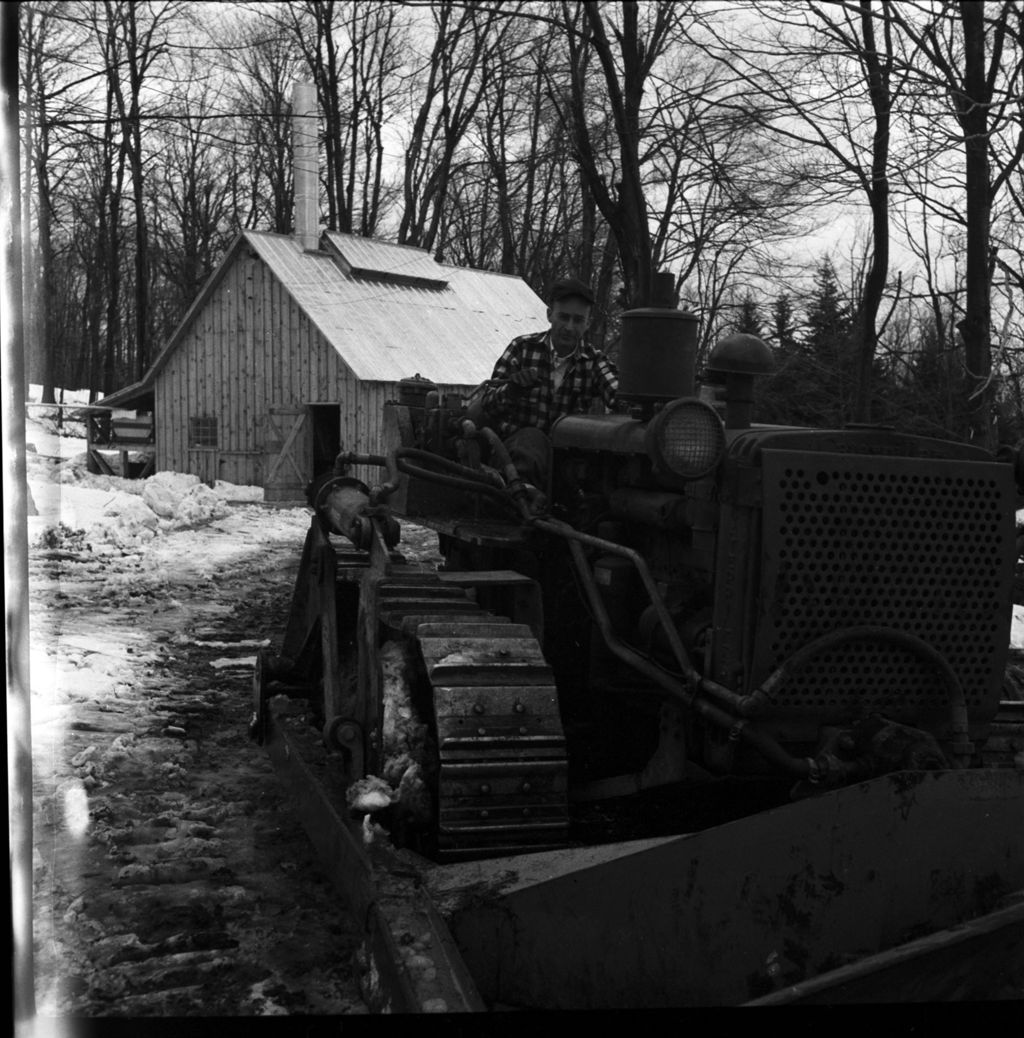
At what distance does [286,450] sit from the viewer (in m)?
21.5

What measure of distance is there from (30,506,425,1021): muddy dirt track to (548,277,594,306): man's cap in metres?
2.32

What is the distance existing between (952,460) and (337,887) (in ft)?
7.22

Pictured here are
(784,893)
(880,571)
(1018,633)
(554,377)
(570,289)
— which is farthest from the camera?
(1018,633)

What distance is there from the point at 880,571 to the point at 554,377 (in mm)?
2218

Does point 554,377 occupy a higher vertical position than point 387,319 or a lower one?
lower

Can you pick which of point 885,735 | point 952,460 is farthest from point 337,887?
point 952,460

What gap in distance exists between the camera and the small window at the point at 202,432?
2230 cm

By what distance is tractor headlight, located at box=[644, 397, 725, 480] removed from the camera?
10.4ft

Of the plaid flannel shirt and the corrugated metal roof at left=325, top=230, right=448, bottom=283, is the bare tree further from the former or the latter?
the corrugated metal roof at left=325, top=230, right=448, bottom=283

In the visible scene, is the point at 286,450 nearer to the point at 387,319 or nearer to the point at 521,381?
the point at 387,319

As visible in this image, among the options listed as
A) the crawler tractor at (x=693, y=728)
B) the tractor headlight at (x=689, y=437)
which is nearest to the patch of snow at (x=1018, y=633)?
the crawler tractor at (x=693, y=728)

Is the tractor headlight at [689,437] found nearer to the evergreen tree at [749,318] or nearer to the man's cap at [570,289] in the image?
the evergreen tree at [749,318]

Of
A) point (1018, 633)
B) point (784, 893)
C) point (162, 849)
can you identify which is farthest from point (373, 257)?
point (784, 893)

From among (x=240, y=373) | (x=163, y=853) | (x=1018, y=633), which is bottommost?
(x=163, y=853)
